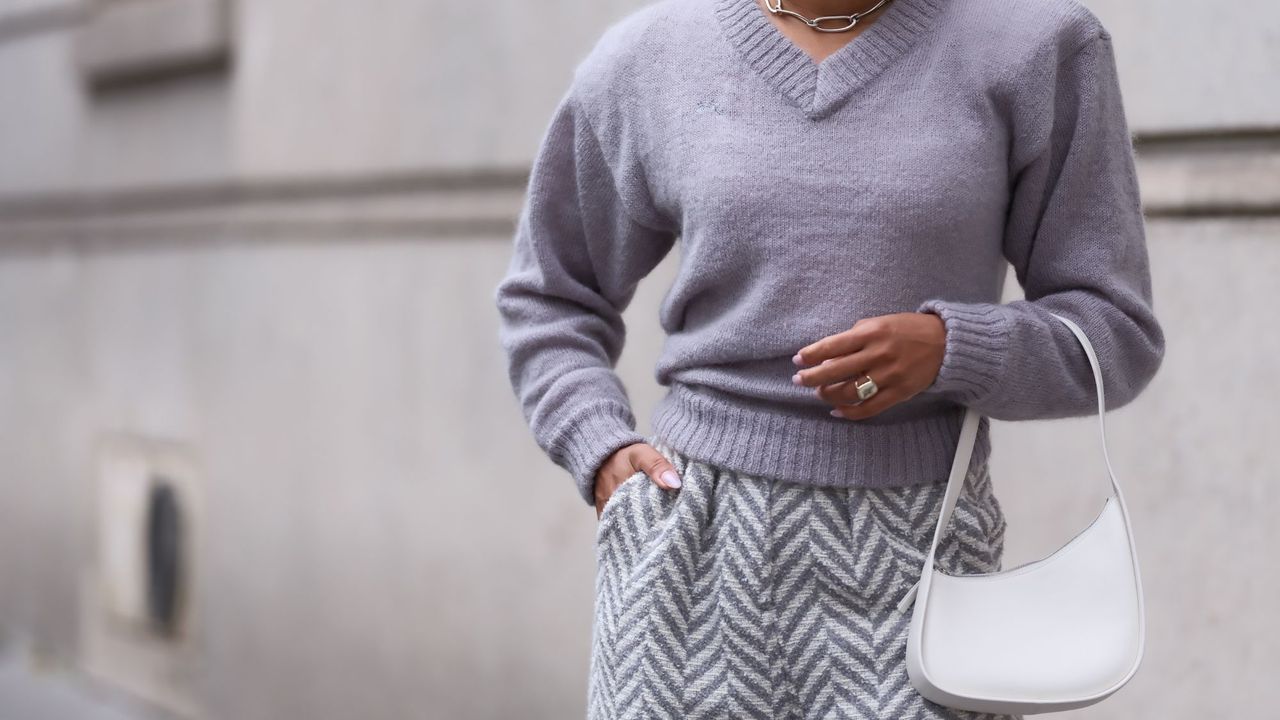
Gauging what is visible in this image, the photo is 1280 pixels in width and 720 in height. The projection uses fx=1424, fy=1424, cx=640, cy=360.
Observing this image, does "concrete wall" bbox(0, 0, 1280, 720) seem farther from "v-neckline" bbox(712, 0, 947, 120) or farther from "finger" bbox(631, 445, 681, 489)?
"finger" bbox(631, 445, 681, 489)

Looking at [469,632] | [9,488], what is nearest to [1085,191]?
[469,632]

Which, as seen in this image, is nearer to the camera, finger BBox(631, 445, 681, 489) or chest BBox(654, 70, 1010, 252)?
chest BBox(654, 70, 1010, 252)

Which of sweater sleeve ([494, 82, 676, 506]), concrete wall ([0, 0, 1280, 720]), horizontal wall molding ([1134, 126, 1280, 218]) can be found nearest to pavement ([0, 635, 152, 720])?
concrete wall ([0, 0, 1280, 720])

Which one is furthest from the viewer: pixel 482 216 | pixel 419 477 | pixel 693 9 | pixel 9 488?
pixel 9 488

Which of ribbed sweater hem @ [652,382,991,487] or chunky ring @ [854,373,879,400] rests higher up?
chunky ring @ [854,373,879,400]

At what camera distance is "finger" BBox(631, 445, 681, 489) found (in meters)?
1.79

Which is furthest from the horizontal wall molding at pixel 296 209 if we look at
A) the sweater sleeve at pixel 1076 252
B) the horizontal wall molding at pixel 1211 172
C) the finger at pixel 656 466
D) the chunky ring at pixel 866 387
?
the chunky ring at pixel 866 387

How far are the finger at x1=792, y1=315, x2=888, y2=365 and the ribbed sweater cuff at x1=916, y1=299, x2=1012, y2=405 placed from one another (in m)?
0.08

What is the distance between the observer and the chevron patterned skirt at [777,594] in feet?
5.43

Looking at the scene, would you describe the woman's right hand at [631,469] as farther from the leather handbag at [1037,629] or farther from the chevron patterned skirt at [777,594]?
the leather handbag at [1037,629]

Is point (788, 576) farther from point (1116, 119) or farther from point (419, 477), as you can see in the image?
point (419, 477)

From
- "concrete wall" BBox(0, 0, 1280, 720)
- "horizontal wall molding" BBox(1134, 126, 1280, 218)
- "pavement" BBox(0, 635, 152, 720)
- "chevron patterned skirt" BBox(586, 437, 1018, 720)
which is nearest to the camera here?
"chevron patterned skirt" BBox(586, 437, 1018, 720)

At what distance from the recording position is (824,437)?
1726mm

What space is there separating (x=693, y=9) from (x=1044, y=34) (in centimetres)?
46
